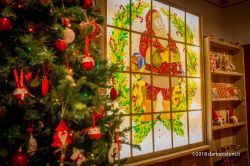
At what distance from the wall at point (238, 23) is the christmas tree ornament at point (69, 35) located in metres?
2.99

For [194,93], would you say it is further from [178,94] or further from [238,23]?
[238,23]

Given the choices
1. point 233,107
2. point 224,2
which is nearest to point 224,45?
point 224,2

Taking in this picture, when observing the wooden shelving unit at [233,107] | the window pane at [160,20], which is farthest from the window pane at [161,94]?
the wooden shelving unit at [233,107]

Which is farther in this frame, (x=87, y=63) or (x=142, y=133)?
(x=142, y=133)

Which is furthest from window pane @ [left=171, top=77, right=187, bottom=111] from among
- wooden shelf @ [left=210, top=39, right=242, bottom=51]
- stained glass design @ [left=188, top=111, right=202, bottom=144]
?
wooden shelf @ [left=210, top=39, right=242, bottom=51]

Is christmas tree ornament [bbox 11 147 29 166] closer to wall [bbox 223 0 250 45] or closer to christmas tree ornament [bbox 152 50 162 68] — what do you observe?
christmas tree ornament [bbox 152 50 162 68]

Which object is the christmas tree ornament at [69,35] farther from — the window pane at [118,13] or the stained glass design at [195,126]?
the stained glass design at [195,126]

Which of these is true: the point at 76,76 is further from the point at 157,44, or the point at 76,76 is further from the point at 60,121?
the point at 157,44

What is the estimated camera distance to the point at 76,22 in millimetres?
1292

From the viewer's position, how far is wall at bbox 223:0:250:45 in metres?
3.39

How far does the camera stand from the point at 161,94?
232 centimetres

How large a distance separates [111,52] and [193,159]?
156 centimetres

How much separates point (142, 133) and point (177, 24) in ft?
4.01

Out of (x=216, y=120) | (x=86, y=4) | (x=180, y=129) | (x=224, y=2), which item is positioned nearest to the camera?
(x=86, y=4)
